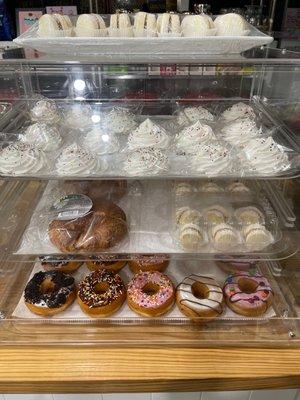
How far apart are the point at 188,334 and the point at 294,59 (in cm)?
90

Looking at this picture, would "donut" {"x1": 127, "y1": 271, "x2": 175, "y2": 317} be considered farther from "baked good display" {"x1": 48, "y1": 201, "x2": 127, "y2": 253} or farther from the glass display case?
"baked good display" {"x1": 48, "y1": 201, "x2": 127, "y2": 253}

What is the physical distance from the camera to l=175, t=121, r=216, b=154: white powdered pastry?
1.31 meters

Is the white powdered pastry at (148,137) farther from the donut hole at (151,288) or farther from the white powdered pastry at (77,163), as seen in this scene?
the donut hole at (151,288)

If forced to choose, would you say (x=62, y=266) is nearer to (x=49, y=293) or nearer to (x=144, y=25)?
(x=49, y=293)

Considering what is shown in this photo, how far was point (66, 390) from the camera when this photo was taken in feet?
3.51

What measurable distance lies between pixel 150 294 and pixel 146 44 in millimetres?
809

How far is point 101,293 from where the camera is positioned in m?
1.26

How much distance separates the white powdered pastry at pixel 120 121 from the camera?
4.58 feet

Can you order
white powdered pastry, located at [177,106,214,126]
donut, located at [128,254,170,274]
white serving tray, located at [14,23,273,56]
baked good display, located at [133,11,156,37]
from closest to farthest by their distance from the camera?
white serving tray, located at [14,23,273,56], baked good display, located at [133,11,156,37], donut, located at [128,254,170,274], white powdered pastry, located at [177,106,214,126]

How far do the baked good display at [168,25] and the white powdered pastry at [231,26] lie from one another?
127 mm

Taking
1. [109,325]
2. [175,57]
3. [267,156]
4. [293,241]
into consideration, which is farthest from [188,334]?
[175,57]

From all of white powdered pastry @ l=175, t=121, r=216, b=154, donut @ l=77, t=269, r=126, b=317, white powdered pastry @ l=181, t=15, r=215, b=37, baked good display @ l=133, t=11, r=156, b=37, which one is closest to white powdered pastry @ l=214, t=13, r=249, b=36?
white powdered pastry @ l=181, t=15, r=215, b=37

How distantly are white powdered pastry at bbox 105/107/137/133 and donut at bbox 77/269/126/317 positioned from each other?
1.79 ft

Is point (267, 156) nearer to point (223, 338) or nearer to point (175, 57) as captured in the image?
point (175, 57)
